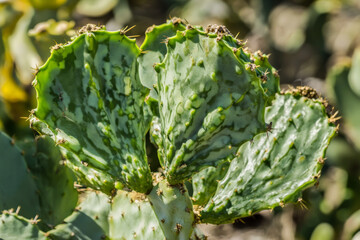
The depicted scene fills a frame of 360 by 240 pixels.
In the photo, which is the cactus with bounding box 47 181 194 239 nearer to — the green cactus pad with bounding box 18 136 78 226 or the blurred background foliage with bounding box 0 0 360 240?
the green cactus pad with bounding box 18 136 78 226

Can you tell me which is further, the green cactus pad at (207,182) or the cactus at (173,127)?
the green cactus pad at (207,182)

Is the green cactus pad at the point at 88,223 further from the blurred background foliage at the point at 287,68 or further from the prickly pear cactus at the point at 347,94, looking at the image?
the prickly pear cactus at the point at 347,94

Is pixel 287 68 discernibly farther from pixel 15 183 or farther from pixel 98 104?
pixel 98 104

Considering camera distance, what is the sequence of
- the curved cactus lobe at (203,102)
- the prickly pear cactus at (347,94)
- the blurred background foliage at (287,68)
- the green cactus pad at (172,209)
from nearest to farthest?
the curved cactus lobe at (203,102)
the green cactus pad at (172,209)
the blurred background foliage at (287,68)
the prickly pear cactus at (347,94)

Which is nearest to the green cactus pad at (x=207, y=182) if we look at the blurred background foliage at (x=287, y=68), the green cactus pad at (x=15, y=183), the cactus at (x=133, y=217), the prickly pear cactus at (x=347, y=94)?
the cactus at (x=133, y=217)

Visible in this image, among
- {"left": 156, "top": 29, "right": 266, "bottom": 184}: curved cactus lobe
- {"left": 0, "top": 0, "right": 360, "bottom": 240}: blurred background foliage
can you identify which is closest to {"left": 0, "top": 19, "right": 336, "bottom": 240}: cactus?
{"left": 156, "top": 29, "right": 266, "bottom": 184}: curved cactus lobe

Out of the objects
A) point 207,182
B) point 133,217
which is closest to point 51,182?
point 133,217
